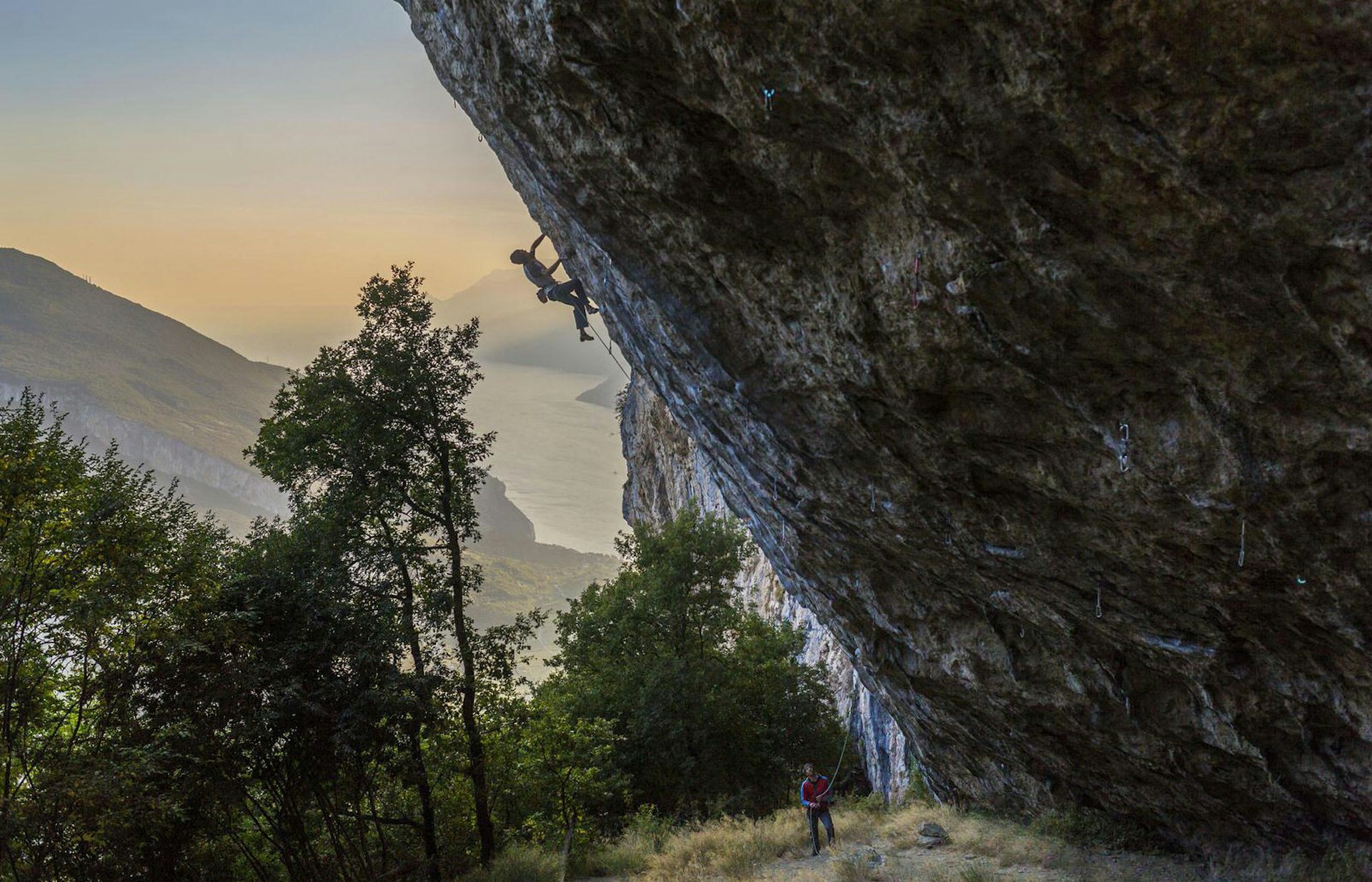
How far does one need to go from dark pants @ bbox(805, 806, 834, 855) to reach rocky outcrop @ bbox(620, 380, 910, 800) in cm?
703

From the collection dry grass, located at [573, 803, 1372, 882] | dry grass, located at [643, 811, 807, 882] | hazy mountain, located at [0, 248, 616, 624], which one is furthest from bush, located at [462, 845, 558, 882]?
hazy mountain, located at [0, 248, 616, 624]

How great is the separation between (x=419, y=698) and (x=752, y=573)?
25.1 metres

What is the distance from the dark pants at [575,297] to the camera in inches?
561

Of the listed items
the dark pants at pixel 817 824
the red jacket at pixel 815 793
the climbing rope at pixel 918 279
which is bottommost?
the dark pants at pixel 817 824

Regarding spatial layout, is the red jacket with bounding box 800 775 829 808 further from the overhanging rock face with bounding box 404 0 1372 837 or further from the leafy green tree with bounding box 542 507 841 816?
the leafy green tree with bounding box 542 507 841 816

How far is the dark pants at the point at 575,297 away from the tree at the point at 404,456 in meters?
2.49

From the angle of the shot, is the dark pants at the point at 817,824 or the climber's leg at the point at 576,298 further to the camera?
the climber's leg at the point at 576,298

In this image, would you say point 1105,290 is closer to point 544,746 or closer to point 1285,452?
point 1285,452

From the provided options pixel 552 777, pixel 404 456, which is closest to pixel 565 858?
pixel 552 777

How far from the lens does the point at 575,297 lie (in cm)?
1498

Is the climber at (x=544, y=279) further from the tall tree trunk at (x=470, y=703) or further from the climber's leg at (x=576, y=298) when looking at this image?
the tall tree trunk at (x=470, y=703)

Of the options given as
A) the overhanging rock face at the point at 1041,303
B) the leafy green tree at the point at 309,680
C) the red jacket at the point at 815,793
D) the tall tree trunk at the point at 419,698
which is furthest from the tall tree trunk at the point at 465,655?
the overhanging rock face at the point at 1041,303

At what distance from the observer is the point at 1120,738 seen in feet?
35.5

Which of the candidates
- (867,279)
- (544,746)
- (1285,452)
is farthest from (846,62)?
(544,746)
